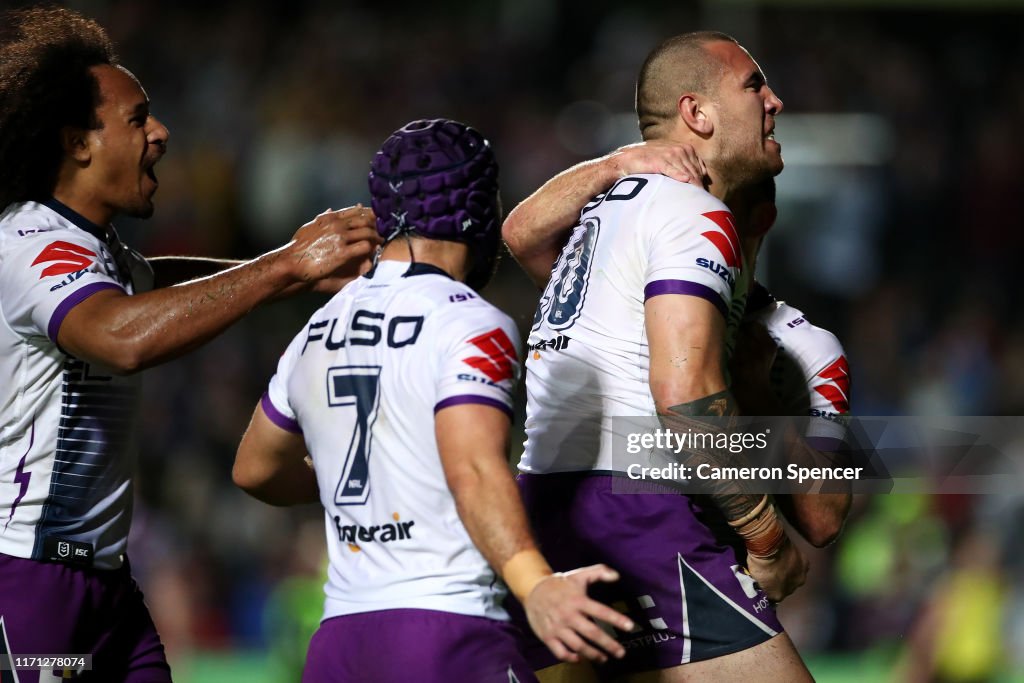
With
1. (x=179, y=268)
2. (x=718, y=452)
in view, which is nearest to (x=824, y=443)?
(x=718, y=452)

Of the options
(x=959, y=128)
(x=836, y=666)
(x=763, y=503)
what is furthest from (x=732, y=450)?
(x=959, y=128)

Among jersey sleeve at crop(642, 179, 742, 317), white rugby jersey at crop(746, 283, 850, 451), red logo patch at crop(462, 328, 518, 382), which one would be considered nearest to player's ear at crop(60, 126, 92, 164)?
red logo patch at crop(462, 328, 518, 382)

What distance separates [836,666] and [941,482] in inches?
144

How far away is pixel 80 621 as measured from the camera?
13.0ft

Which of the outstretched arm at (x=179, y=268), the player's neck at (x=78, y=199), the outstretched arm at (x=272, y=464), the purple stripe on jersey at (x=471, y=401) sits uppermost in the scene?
the player's neck at (x=78, y=199)

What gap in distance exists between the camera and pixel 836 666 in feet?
32.6

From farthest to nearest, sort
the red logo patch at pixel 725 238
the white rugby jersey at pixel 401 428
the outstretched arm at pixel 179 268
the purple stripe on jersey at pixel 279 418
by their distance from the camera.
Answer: the outstretched arm at pixel 179 268 < the red logo patch at pixel 725 238 < the purple stripe on jersey at pixel 279 418 < the white rugby jersey at pixel 401 428

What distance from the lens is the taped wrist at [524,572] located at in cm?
305

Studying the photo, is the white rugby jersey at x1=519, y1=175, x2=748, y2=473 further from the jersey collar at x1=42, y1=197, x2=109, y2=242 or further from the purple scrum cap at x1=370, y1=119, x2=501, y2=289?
the jersey collar at x1=42, y1=197, x2=109, y2=242

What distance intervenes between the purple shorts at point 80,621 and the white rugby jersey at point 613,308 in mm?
1320

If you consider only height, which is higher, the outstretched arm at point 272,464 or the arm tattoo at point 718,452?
the arm tattoo at point 718,452

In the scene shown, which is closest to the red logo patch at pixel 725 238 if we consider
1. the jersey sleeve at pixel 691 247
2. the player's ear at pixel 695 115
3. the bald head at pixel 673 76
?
the jersey sleeve at pixel 691 247

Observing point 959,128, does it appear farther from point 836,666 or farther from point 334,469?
point 334,469

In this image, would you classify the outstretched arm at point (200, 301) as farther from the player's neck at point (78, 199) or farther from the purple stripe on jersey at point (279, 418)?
the player's neck at point (78, 199)
